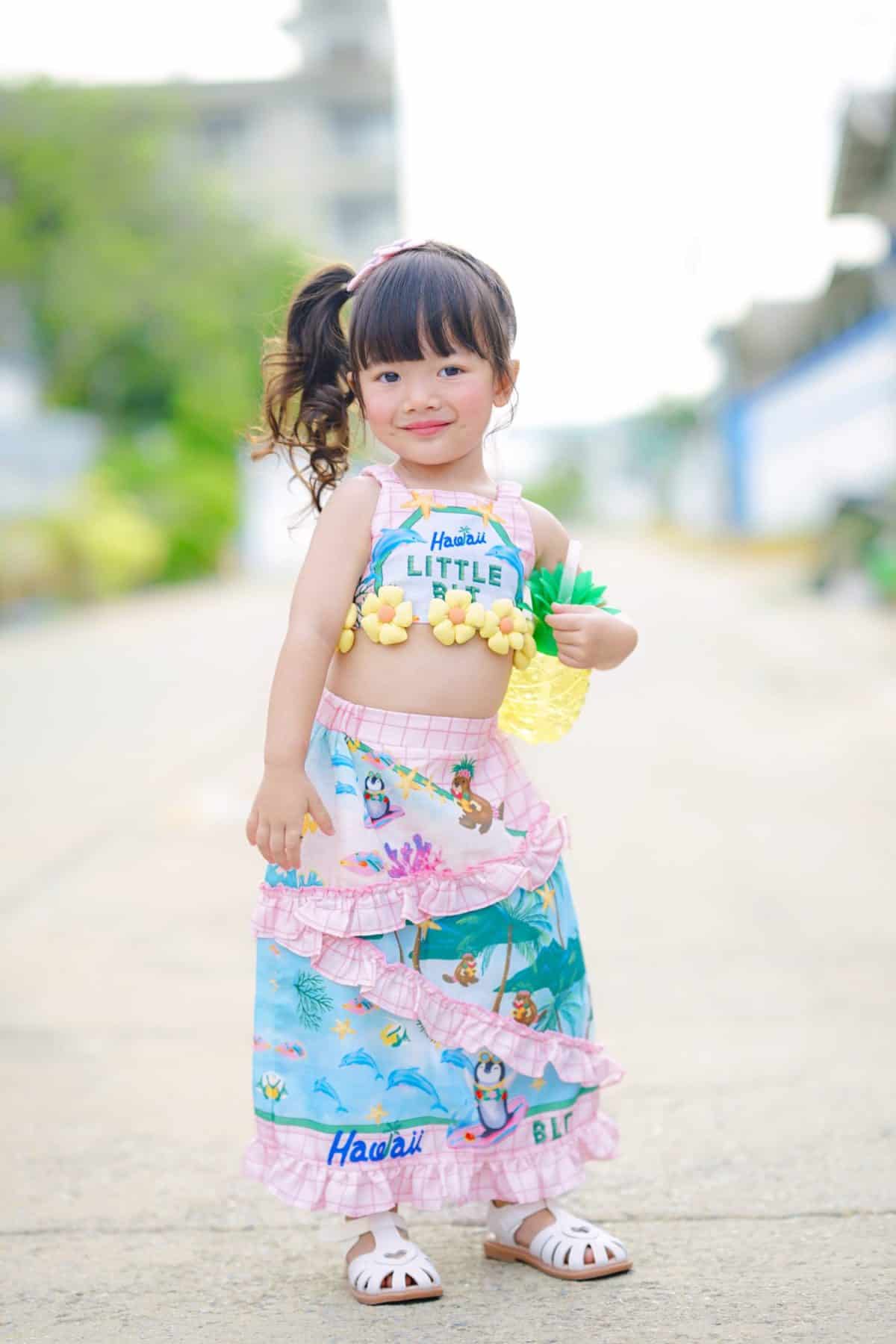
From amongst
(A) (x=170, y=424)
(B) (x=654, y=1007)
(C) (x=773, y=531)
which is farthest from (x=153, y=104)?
(B) (x=654, y=1007)

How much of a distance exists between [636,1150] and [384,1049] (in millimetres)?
757

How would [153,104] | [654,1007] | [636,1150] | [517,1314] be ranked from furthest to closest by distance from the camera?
1. [153,104]
2. [654,1007]
3. [636,1150]
4. [517,1314]

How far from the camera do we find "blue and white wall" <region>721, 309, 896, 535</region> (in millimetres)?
20641

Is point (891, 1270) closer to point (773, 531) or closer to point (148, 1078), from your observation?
point (148, 1078)

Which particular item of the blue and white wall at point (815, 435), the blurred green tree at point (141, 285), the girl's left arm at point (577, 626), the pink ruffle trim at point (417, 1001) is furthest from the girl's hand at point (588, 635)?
the blurred green tree at point (141, 285)

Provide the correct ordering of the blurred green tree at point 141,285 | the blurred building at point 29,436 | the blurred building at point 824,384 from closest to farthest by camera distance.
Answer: the blurred building at point 824,384 < the blurred building at point 29,436 < the blurred green tree at point 141,285

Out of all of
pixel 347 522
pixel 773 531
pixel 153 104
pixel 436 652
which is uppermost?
pixel 153 104

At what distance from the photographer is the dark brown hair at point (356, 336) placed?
228cm

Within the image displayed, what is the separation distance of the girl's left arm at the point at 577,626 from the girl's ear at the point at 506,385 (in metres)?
0.17

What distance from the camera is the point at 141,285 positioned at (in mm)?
25828

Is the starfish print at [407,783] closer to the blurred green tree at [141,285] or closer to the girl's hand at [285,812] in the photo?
the girl's hand at [285,812]

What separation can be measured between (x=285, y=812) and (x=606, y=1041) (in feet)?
4.92

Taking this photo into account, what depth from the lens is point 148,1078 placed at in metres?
3.26

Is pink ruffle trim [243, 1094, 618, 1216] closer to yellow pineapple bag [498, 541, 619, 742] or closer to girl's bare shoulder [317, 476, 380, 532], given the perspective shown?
yellow pineapple bag [498, 541, 619, 742]
